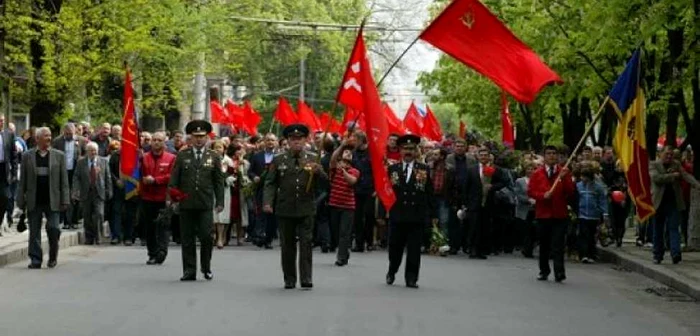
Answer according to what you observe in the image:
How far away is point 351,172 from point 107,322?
27.5ft

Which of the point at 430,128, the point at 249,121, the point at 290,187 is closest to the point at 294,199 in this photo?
the point at 290,187

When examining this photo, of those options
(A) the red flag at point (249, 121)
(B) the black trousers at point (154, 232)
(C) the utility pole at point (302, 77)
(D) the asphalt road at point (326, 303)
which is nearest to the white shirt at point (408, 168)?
(D) the asphalt road at point (326, 303)

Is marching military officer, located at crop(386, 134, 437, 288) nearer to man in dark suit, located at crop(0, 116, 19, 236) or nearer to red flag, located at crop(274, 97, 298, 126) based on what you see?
man in dark suit, located at crop(0, 116, 19, 236)

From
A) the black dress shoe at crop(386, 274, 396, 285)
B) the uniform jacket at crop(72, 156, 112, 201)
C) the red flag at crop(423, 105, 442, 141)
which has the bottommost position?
the black dress shoe at crop(386, 274, 396, 285)

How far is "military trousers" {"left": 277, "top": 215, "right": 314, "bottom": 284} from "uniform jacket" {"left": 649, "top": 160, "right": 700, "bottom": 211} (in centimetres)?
651

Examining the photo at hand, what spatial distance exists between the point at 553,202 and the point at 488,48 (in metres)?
4.15

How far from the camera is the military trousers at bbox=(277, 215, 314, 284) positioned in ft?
58.4

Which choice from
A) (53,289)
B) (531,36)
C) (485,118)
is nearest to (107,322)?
(53,289)

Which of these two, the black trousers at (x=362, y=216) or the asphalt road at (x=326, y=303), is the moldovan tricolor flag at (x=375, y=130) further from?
the black trousers at (x=362, y=216)

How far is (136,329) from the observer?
1348cm

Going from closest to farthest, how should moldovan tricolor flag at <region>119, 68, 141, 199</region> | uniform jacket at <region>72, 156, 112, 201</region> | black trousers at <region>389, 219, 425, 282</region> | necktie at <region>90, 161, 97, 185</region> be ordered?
black trousers at <region>389, 219, 425, 282</region>
moldovan tricolor flag at <region>119, 68, 141, 199</region>
uniform jacket at <region>72, 156, 112, 201</region>
necktie at <region>90, 161, 97, 185</region>

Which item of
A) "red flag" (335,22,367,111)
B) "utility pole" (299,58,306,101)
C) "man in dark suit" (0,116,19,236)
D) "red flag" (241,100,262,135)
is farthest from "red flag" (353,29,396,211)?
"utility pole" (299,58,306,101)

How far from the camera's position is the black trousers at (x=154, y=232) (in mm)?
21516

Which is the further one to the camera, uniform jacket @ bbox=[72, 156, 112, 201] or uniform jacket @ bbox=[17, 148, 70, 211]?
uniform jacket @ bbox=[72, 156, 112, 201]
